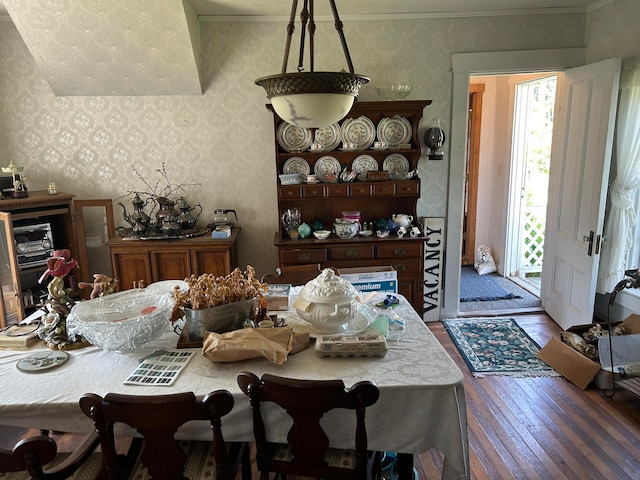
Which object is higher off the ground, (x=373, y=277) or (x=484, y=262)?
(x=373, y=277)

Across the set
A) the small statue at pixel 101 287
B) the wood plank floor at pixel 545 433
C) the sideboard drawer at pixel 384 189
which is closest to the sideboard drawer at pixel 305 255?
the sideboard drawer at pixel 384 189

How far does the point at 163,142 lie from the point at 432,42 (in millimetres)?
2385

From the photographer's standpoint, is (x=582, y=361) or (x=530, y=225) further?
(x=530, y=225)

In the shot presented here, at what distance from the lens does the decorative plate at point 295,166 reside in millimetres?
3674

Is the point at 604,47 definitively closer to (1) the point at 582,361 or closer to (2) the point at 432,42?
(2) the point at 432,42

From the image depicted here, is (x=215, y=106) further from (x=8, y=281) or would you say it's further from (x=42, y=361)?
(x=42, y=361)

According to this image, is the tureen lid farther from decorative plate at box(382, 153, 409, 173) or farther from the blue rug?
the blue rug

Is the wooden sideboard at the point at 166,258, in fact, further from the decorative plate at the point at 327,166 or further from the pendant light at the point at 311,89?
the pendant light at the point at 311,89

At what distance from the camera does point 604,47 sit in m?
3.35

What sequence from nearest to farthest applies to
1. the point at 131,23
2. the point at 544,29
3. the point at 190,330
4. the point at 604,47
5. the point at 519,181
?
the point at 190,330, the point at 131,23, the point at 604,47, the point at 544,29, the point at 519,181

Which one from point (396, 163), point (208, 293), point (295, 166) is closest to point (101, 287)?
point (208, 293)

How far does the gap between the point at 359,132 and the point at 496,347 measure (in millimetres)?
2034

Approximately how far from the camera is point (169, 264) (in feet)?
11.2

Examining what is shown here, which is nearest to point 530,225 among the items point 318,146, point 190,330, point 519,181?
point 519,181
